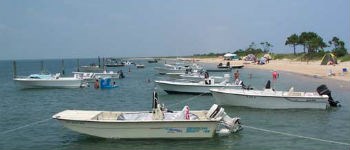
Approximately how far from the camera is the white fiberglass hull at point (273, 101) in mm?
27188

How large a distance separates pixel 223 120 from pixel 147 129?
12.1 ft

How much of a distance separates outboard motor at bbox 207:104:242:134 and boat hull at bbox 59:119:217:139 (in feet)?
2.78

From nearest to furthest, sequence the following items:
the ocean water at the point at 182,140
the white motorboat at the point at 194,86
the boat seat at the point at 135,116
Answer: the ocean water at the point at 182,140 < the boat seat at the point at 135,116 < the white motorboat at the point at 194,86

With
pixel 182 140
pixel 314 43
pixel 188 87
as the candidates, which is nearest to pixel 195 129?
pixel 182 140

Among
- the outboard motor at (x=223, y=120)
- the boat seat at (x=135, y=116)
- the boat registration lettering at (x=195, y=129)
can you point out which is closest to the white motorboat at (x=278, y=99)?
the outboard motor at (x=223, y=120)

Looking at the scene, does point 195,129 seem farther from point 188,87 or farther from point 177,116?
point 188,87

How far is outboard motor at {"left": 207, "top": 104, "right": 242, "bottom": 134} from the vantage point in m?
18.8

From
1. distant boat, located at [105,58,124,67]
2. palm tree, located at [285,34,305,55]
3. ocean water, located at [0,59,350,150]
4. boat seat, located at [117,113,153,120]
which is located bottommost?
ocean water, located at [0,59,350,150]

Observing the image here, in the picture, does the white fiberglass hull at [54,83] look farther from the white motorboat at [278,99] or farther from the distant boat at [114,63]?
the distant boat at [114,63]

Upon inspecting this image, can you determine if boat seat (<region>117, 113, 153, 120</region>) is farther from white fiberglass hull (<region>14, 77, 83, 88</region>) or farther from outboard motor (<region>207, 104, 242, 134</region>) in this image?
white fiberglass hull (<region>14, 77, 83, 88</region>)

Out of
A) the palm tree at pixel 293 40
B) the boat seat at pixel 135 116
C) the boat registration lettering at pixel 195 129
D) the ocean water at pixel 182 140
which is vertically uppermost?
the palm tree at pixel 293 40

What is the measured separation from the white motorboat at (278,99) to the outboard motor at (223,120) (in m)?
7.74

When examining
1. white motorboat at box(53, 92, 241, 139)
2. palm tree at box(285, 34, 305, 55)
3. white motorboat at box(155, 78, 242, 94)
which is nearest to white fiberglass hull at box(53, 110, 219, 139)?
white motorboat at box(53, 92, 241, 139)

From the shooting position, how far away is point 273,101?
27562 millimetres
